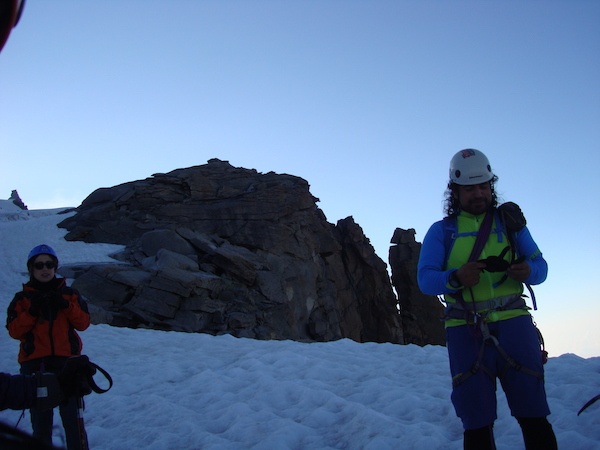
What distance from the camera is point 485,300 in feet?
14.0

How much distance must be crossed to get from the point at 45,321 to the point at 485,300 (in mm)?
4341

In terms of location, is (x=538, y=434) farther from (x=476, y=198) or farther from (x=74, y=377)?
(x=74, y=377)

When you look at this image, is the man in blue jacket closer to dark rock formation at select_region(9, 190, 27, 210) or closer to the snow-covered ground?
the snow-covered ground

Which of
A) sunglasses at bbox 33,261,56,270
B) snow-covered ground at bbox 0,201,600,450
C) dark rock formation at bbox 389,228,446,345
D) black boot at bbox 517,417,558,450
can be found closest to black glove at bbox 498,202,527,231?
black boot at bbox 517,417,558,450

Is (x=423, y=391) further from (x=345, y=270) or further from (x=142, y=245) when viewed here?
(x=345, y=270)

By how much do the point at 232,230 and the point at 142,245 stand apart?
5331 mm

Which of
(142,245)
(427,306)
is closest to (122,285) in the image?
(142,245)

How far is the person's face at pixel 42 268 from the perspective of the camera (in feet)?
19.7

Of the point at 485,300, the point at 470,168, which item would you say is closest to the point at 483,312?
the point at 485,300

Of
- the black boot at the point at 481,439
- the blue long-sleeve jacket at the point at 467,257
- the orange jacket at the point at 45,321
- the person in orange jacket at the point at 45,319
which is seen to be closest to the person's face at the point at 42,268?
the person in orange jacket at the point at 45,319

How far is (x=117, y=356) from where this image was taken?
1220cm

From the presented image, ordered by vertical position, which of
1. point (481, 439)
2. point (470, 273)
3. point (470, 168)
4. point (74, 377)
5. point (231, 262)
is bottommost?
point (481, 439)

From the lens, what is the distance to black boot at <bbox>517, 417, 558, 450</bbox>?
3826mm

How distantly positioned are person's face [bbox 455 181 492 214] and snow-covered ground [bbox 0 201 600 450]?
9.35ft
